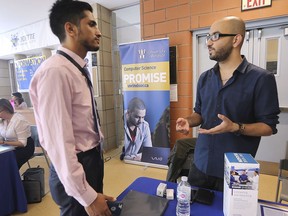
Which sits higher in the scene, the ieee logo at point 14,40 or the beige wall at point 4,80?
the ieee logo at point 14,40

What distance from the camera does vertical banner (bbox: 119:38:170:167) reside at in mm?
2918

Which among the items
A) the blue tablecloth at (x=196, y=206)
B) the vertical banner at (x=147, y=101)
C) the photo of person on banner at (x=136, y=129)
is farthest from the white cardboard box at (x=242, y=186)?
the photo of person on banner at (x=136, y=129)

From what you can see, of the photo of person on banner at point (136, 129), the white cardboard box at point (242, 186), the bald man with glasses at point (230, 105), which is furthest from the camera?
the photo of person on banner at point (136, 129)

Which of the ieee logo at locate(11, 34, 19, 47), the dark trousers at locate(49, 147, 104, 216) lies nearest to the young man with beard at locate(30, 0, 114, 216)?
the dark trousers at locate(49, 147, 104, 216)

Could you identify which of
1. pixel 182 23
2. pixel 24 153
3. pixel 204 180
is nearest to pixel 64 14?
pixel 204 180

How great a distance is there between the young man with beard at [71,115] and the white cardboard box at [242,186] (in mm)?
533

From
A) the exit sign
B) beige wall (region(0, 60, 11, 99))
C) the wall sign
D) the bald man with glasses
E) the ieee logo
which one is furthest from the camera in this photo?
beige wall (region(0, 60, 11, 99))

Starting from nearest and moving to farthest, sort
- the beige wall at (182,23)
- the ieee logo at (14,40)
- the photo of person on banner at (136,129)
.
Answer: the beige wall at (182,23), the photo of person on banner at (136,129), the ieee logo at (14,40)

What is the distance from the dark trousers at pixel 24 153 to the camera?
2.44 meters

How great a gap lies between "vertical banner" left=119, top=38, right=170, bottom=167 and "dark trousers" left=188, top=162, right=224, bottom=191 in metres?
1.69

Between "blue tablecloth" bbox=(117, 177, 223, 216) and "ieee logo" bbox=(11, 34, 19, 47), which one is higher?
"ieee logo" bbox=(11, 34, 19, 47)

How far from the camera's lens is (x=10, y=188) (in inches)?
82.8

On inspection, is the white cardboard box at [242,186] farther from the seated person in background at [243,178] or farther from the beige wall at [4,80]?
the beige wall at [4,80]

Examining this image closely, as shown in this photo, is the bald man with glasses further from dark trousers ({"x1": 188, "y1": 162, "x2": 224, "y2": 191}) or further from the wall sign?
the wall sign
